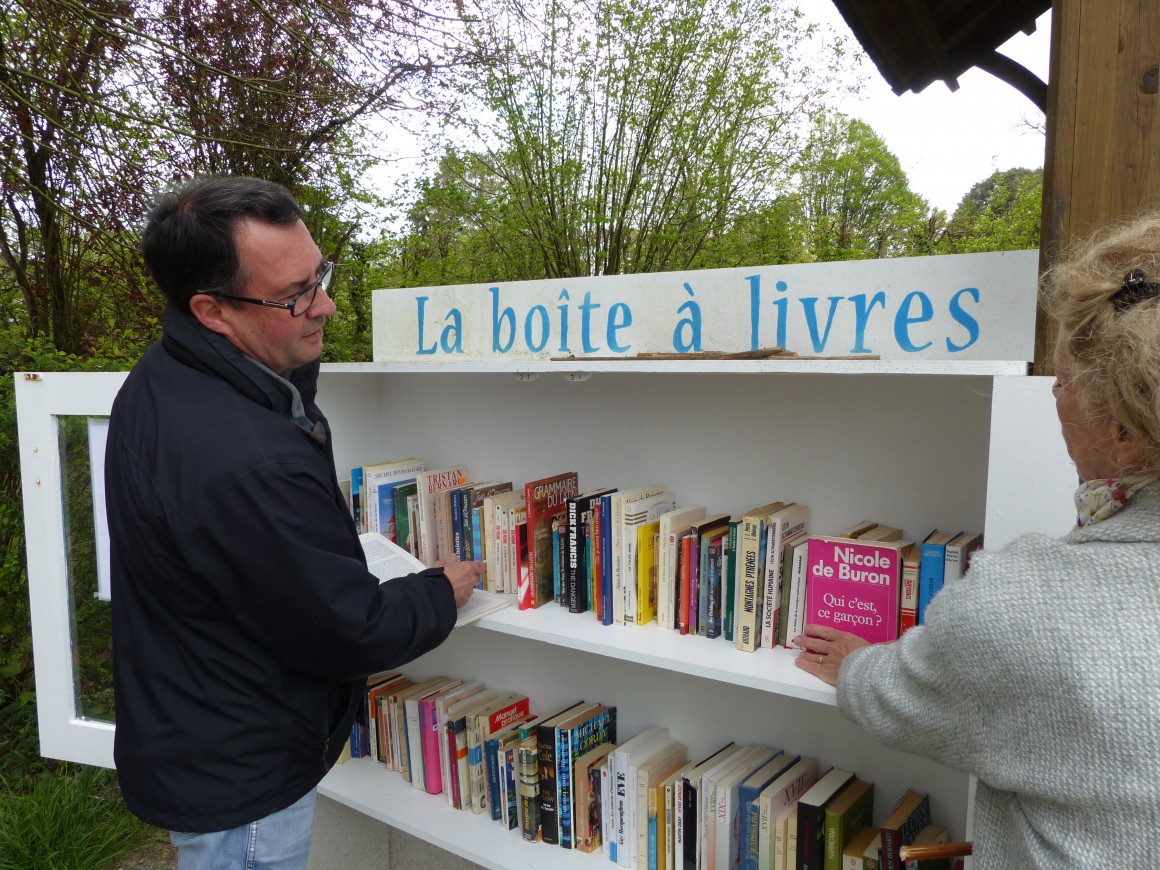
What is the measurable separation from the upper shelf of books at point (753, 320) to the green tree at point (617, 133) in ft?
14.1

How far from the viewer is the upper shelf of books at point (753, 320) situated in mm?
→ 1486

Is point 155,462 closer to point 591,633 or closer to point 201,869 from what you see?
point 201,869

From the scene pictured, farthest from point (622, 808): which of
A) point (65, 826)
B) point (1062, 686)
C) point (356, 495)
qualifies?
point (65, 826)

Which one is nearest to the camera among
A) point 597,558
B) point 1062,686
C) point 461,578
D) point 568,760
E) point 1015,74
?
point 1062,686

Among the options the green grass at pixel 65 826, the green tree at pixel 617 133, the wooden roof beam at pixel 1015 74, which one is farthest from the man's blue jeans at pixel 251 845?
the green tree at pixel 617 133

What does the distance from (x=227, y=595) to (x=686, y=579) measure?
39.0 inches

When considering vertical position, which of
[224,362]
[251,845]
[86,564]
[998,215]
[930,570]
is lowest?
[251,845]

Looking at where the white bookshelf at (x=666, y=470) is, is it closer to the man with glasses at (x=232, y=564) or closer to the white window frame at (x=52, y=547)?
the white window frame at (x=52, y=547)

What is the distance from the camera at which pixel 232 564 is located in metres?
1.33

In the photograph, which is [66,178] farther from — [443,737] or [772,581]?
[772,581]

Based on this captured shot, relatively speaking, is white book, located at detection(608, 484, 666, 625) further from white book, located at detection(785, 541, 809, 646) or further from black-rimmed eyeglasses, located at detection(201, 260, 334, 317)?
black-rimmed eyeglasses, located at detection(201, 260, 334, 317)

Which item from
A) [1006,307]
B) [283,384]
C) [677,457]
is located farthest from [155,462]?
[1006,307]

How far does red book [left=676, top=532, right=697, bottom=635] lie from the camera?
5.94ft

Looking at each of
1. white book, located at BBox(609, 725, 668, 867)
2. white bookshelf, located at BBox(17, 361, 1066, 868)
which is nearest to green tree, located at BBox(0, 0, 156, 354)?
white bookshelf, located at BBox(17, 361, 1066, 868)
